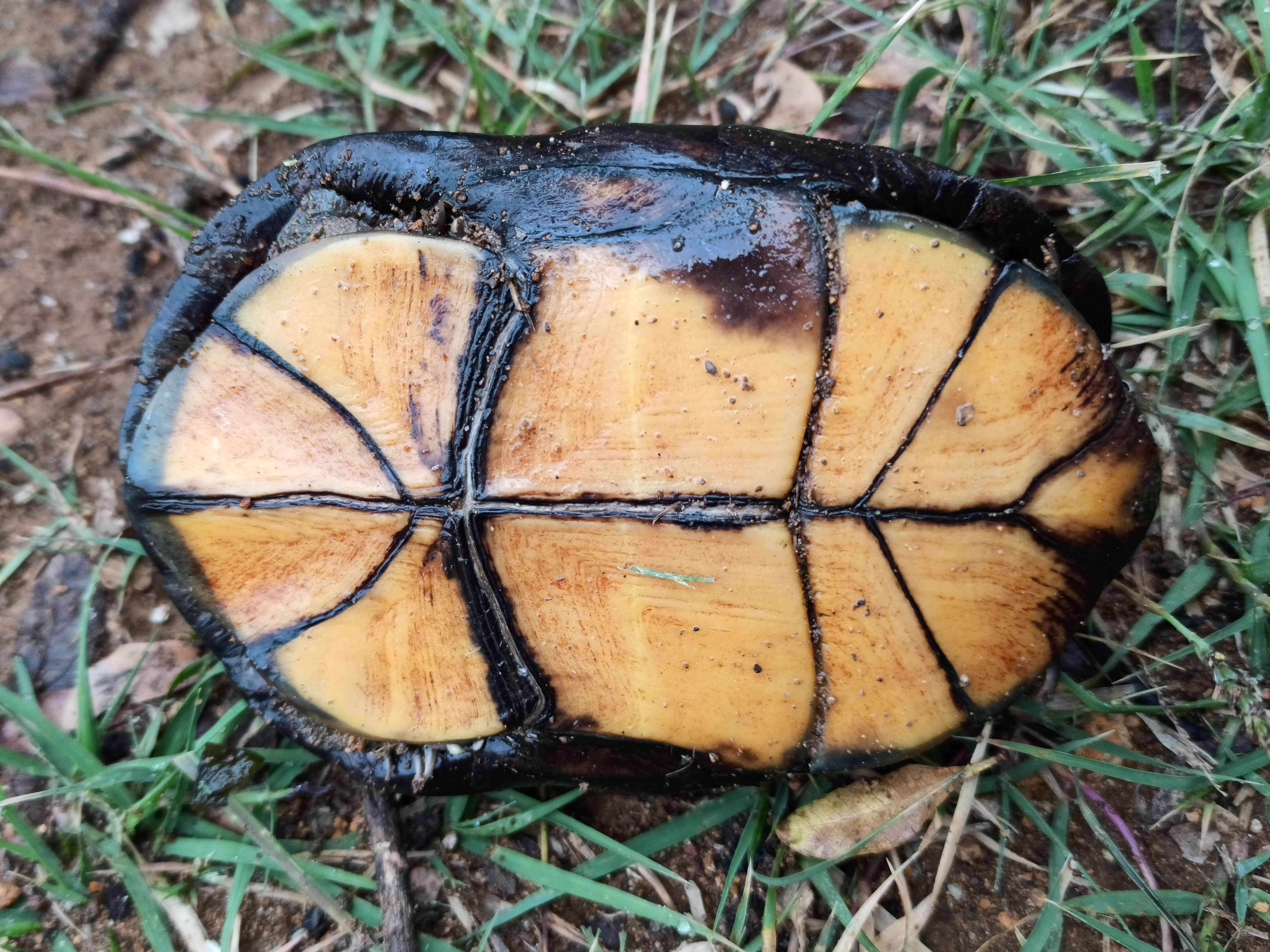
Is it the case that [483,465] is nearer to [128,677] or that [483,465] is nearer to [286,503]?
[286,503]

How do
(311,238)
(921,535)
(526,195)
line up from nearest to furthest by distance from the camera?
(921,535) < (526,195) < (311,238)

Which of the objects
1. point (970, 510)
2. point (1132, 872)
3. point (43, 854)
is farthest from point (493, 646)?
point (1132, 872)

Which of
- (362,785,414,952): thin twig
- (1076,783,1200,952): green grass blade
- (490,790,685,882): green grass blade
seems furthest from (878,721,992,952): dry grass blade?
(362,785,414,952): thin twig

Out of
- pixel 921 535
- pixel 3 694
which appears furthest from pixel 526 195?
pixel 3 694

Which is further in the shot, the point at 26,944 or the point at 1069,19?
the point at 1069,19

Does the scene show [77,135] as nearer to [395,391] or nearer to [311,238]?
[311,238]

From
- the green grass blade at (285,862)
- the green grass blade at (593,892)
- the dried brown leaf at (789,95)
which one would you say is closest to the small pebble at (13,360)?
the green grass blade at (285,862)

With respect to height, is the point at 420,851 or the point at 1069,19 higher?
the point at 1069,19

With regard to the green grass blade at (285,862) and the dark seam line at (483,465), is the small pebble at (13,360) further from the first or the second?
the dark seam line at (483,465)
